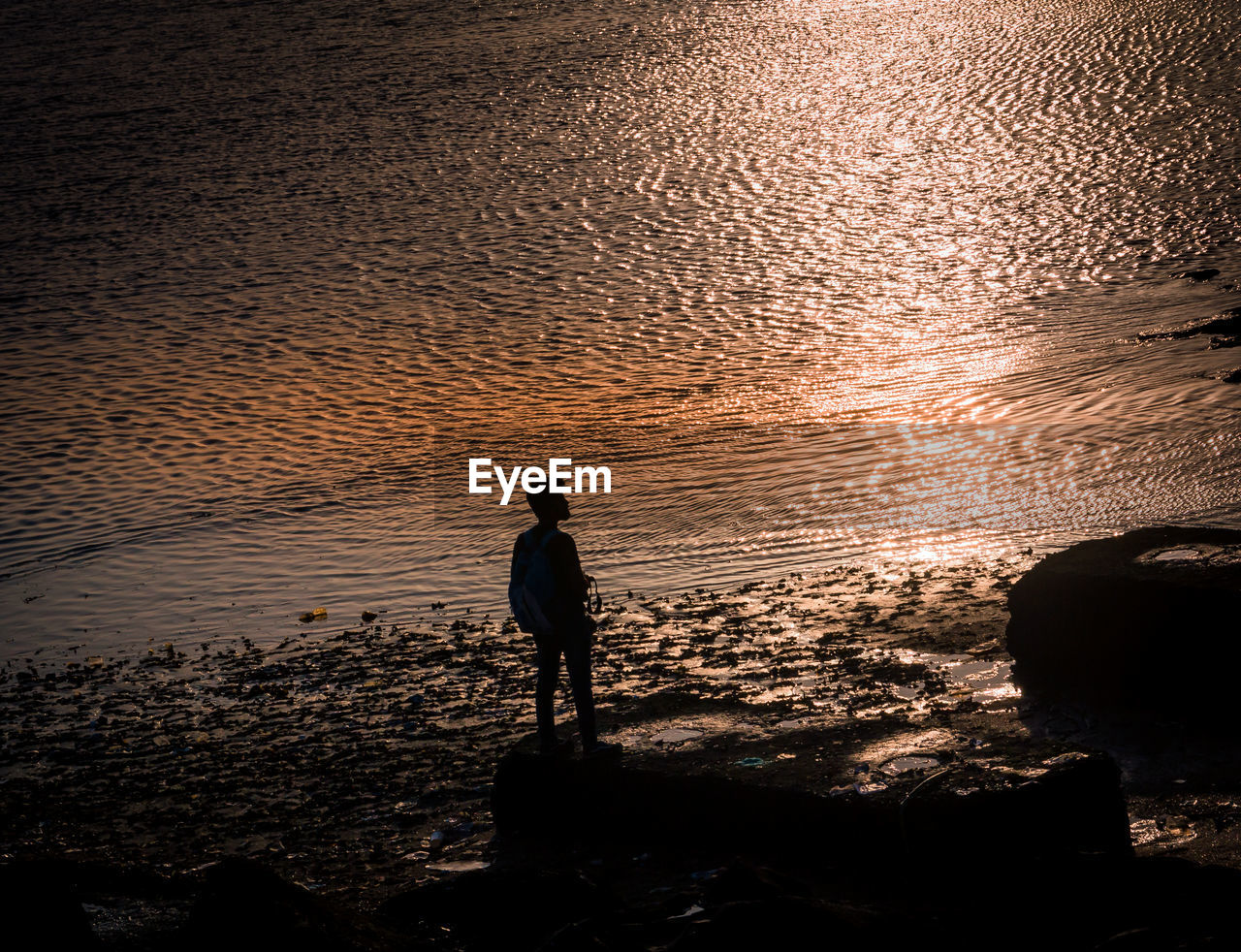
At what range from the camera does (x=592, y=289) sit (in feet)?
47.6

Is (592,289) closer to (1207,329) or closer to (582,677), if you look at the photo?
(1207,329)

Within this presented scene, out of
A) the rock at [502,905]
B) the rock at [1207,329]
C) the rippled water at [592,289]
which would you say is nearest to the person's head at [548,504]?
the rock at [502,905]

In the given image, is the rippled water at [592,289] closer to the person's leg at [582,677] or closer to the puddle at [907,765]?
the person's leg at [582,677]

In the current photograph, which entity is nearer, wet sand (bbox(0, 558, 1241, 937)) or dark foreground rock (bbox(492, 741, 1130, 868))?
dark foreground rock (bbox(492, 741, 1130, 868))

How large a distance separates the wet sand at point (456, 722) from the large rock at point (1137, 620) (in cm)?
26

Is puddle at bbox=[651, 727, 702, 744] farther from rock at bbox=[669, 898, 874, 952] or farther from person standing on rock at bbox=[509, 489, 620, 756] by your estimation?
rock at bbox=[669, 898, 874, 952]

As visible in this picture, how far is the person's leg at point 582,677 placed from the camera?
511cm

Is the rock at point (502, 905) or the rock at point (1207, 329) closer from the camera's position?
the rock at point (502, 905)

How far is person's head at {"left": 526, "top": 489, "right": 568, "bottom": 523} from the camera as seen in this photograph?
5035 mm

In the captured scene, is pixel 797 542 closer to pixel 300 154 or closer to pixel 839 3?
pixel 300 154

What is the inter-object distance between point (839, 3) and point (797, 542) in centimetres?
1515

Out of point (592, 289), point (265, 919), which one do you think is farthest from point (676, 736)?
point (592, 289)

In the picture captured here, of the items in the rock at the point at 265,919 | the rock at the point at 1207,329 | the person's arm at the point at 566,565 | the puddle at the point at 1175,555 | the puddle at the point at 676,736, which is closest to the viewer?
Result: the rock at the point at 265,919

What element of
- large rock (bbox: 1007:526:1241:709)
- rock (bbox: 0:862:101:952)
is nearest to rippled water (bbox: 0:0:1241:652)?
large rock (bbox: 1007:526:1241:709)
